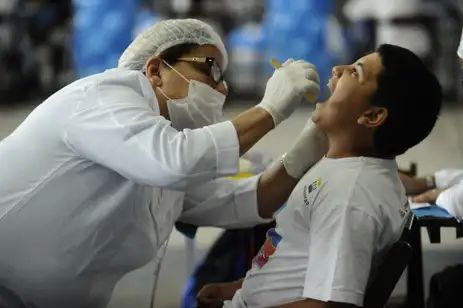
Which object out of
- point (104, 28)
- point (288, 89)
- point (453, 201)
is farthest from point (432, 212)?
point (104, 28)

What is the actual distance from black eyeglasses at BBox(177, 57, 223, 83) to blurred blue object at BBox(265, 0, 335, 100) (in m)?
3.62

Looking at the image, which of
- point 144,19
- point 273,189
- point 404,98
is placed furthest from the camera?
point 144,19

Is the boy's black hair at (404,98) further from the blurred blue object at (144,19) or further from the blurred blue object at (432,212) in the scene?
the blurred blue object at (144,19)

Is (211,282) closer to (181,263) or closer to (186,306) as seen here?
(186,306)

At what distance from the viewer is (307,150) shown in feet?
5.23

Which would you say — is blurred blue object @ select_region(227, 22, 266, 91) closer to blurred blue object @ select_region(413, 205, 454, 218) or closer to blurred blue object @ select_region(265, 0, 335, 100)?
blurred blue object @ select_region(265, 0, 335, 100)

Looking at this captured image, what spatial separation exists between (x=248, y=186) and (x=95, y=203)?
0.47 m

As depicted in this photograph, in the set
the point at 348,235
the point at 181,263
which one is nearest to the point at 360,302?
the point at 348,235

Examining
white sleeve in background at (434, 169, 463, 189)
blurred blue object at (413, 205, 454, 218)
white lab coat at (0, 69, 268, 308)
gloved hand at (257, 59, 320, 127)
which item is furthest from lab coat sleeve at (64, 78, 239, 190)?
white sleeve in background at (434, 169, 463, 189)

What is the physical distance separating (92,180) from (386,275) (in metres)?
0.63

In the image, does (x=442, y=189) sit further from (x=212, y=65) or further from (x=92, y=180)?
(x=92, y=180)

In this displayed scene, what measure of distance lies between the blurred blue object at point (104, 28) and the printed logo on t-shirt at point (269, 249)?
12.2 ft

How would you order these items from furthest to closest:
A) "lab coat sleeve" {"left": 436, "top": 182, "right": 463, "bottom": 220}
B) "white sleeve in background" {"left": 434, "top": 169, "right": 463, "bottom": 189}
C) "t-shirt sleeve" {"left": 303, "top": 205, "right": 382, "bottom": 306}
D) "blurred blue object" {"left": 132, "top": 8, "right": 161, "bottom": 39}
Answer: "blurred blue object" {"left": 132, "top": 8, "right": 161, "bottom": 39}, "white sleeve in background" {"left": 434, "top": 169, "right": 463, "bottom": 189}, "lab coat sleeve" {"left": 436, "top": 182, "right": 463, "bottom": 220}, "t-shirt sleeve" {"left": 303, "top": 205, "right": 382, "bottom": 306}

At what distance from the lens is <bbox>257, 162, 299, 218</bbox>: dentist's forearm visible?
1654 millimetres
